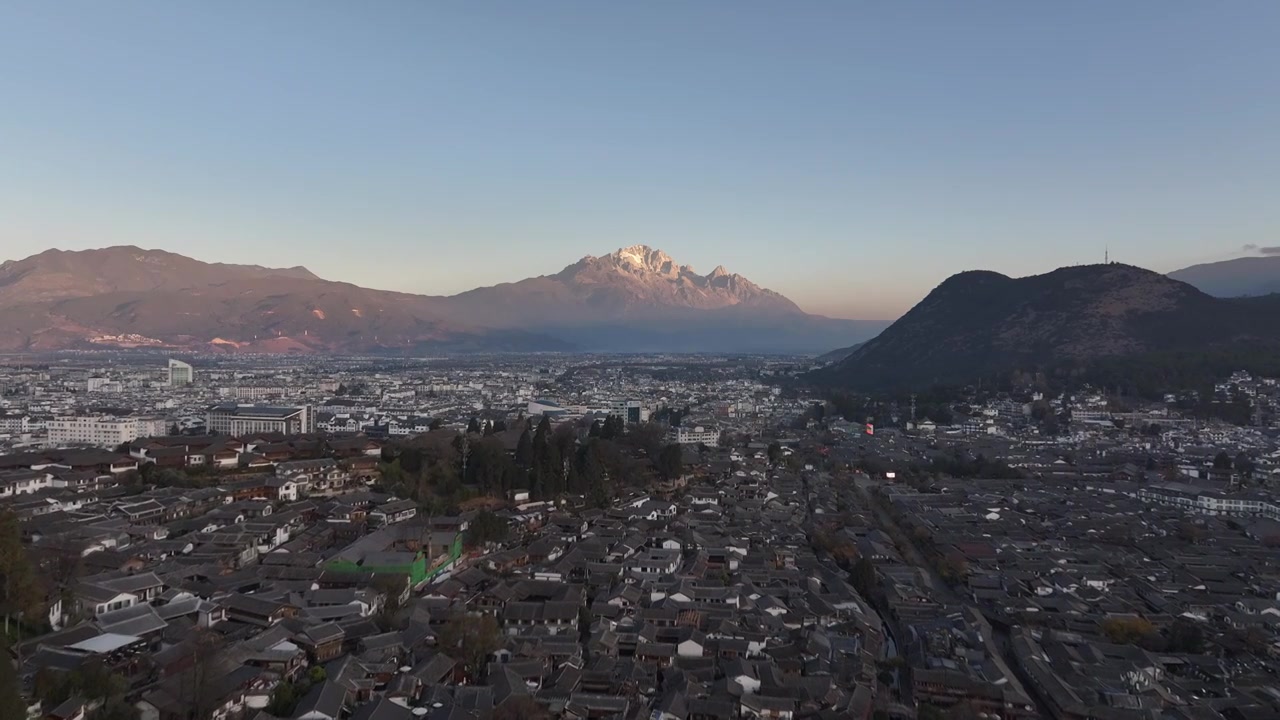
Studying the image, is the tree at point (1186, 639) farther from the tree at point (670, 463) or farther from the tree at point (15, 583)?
the tree at point (15, 583)

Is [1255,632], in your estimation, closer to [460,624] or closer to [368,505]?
[460,624]

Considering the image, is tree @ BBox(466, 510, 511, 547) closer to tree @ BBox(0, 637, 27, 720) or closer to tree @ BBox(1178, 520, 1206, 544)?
tree @ BBox(0, 637, 27, 720)

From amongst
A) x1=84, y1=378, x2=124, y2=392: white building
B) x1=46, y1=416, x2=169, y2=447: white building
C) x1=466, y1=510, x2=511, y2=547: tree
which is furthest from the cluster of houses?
x1=84, y1=378, x2=124, y2=392: white building

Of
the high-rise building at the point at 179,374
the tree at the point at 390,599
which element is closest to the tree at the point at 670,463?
the tree at the point at 390,599

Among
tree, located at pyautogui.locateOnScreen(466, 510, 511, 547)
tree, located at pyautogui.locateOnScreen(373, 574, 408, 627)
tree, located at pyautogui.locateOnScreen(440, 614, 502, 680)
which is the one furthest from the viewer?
tree, located at pyautogui.locateOnScreen(466, 510, 511, 547)

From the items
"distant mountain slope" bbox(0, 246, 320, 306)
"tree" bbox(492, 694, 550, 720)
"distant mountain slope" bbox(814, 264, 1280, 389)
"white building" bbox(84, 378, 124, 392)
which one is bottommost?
"tree" bbox(492, 694, 550, 720)

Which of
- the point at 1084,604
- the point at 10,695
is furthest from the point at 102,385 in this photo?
the point at 1084,604
